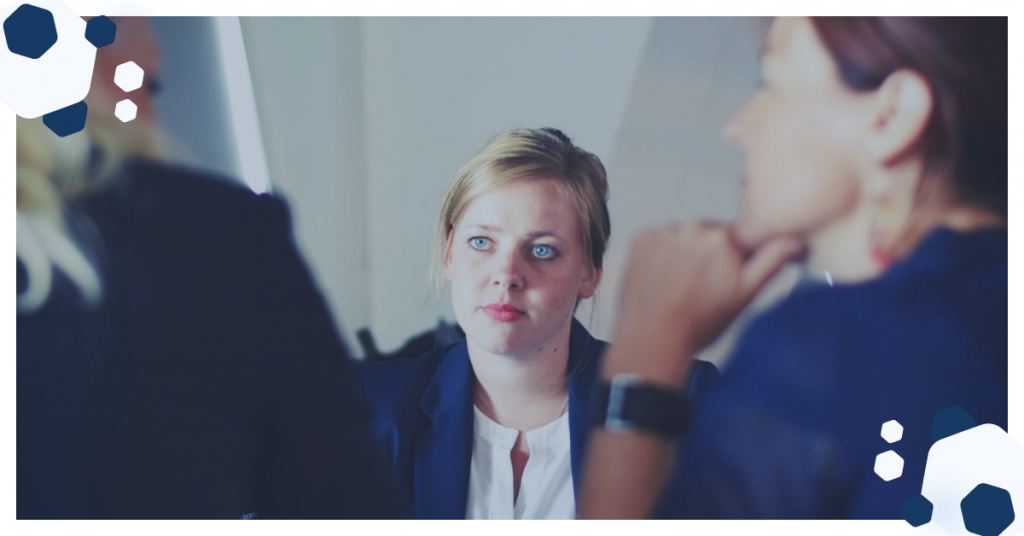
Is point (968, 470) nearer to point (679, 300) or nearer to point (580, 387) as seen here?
point (679, 300)

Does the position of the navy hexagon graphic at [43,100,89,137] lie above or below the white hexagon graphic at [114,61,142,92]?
below

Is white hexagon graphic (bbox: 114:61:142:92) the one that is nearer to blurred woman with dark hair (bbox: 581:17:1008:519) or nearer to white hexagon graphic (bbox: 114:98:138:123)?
white hexagon graphic (bbox: 114:98:138:123)

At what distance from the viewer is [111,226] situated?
1354 millimetres

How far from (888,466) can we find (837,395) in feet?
0.51

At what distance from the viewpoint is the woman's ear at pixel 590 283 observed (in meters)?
1.31

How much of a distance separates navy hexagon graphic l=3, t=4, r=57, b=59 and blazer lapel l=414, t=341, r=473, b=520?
93 centimetres

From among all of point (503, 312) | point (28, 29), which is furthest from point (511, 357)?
point (28, 29)

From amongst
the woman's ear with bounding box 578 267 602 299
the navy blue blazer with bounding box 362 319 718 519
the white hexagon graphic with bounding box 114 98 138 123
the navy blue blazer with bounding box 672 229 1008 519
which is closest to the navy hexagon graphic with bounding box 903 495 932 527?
the navy blue blazer with bounding box 672 229 1008 519

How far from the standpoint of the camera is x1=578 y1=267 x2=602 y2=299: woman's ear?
1312 mm

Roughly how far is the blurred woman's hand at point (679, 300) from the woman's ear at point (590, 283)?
0.05 metres

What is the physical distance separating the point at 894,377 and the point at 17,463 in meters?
1.54

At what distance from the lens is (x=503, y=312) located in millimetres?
1298

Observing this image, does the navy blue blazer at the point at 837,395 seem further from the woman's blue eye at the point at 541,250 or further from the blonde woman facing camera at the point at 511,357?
the woman's blue eye at the point at 541,250

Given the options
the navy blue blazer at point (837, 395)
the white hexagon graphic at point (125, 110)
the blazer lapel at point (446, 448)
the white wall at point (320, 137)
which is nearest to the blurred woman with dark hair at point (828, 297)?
the navy blue blazer at point (837, 395)
